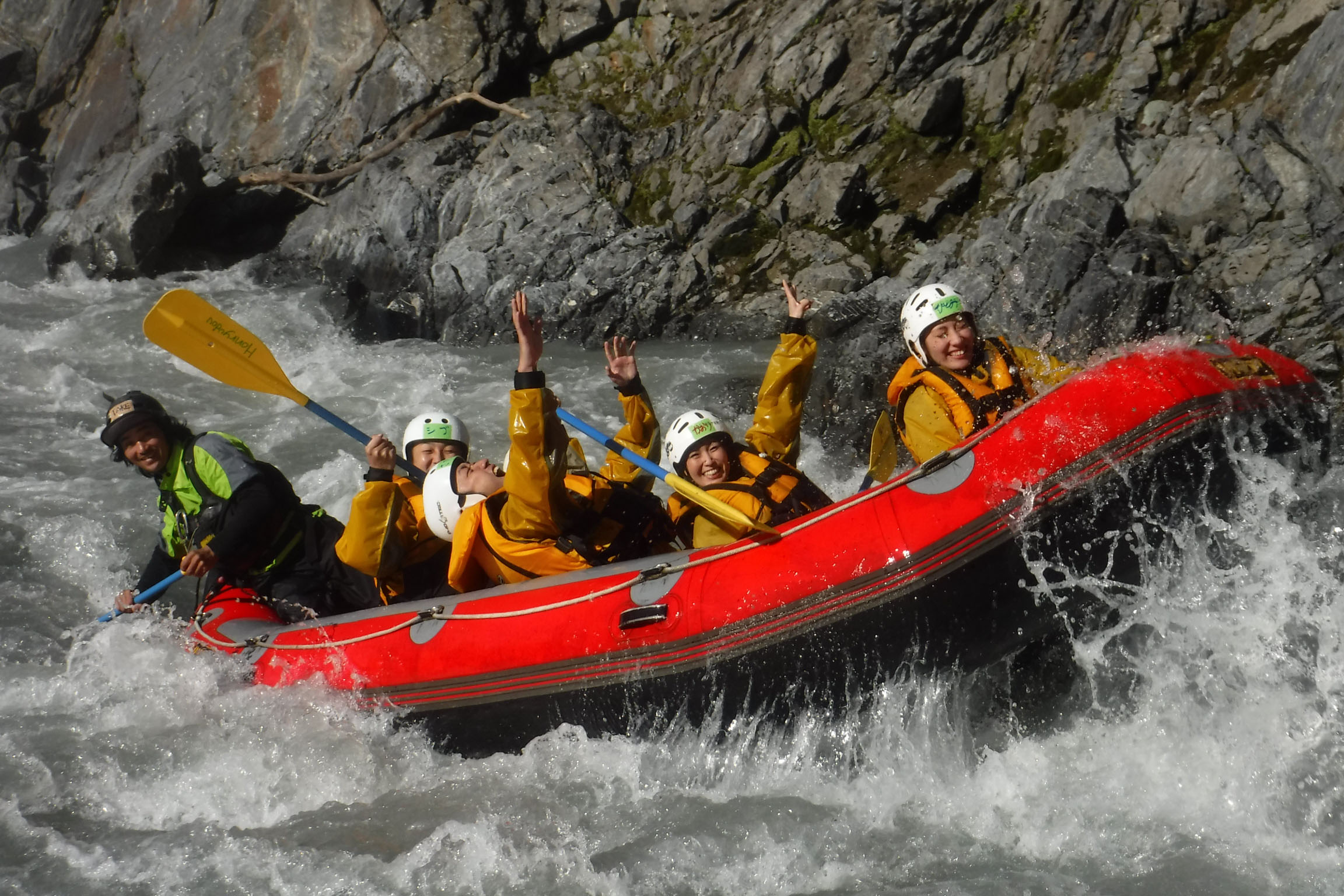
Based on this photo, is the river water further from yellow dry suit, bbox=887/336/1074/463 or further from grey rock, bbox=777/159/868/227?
grey rock, bbox=777/159/868/227

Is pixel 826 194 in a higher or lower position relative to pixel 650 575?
higher

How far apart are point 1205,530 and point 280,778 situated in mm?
3448

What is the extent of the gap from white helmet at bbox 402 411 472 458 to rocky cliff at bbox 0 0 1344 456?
3085 millimetres

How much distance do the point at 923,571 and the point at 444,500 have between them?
1.93 m

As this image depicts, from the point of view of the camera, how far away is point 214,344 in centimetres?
570

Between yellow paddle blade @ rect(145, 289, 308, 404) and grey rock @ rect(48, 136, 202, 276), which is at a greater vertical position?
yellow paddle blade @ rect(145, 289, 308, 404)

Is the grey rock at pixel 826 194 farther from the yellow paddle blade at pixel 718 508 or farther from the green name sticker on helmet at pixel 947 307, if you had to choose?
the yellow paddle blade at pixel 718 508

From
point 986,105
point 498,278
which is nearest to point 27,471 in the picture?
point 498,278

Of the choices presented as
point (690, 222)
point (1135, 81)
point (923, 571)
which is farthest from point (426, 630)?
point (1135, 81)

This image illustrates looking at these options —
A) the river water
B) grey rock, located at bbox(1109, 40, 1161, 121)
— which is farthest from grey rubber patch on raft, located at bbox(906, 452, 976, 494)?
grey rock, located at bbox(1109, 40, 1161, 121)

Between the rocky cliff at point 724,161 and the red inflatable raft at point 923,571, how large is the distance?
129 inches

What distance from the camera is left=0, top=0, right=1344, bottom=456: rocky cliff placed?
677cm

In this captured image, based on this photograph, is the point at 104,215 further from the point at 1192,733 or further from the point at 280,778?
the point at 1192,733

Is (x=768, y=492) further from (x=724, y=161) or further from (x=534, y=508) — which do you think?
(x=724, y=161)
